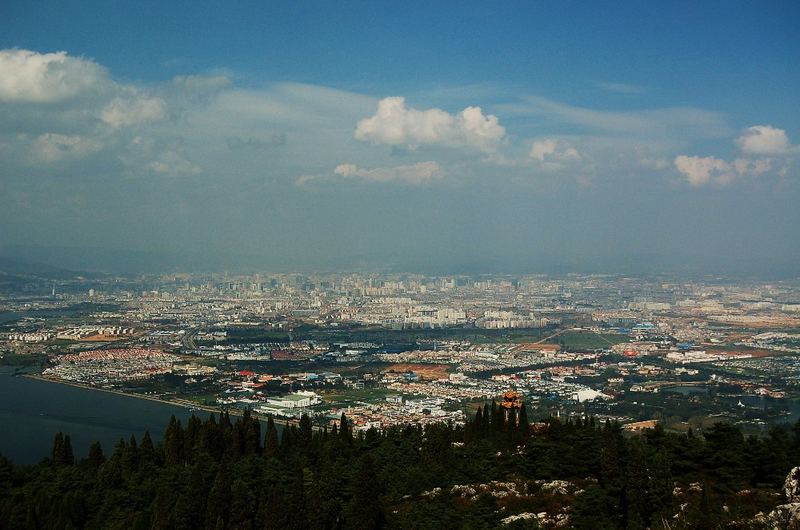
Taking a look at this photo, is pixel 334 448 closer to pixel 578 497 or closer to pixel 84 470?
pixel 84 470

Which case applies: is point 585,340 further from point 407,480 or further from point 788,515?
point 788,515

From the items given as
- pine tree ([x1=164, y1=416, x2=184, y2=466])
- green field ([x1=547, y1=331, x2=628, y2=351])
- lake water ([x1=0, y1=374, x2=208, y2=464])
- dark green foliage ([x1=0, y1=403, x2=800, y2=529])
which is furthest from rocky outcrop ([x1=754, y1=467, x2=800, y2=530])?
green field ([x1=547, y1=331, x2=628, y2=351])

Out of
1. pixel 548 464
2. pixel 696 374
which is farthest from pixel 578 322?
pixel 548 464

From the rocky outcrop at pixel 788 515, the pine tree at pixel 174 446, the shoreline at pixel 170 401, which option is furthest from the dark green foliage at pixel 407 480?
the shoreline at pixel 170 401

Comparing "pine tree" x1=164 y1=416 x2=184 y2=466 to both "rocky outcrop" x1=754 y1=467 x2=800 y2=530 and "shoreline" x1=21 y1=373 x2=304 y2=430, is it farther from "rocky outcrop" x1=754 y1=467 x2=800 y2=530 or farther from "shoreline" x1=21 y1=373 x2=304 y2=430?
"rocky outcrop" x1=754 y1=467 x2=800 y2=530

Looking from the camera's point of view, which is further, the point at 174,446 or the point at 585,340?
the point at 585,340

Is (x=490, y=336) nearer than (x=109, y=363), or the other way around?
(x=109, y=363)

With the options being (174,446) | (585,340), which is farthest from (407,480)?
(585,340)
